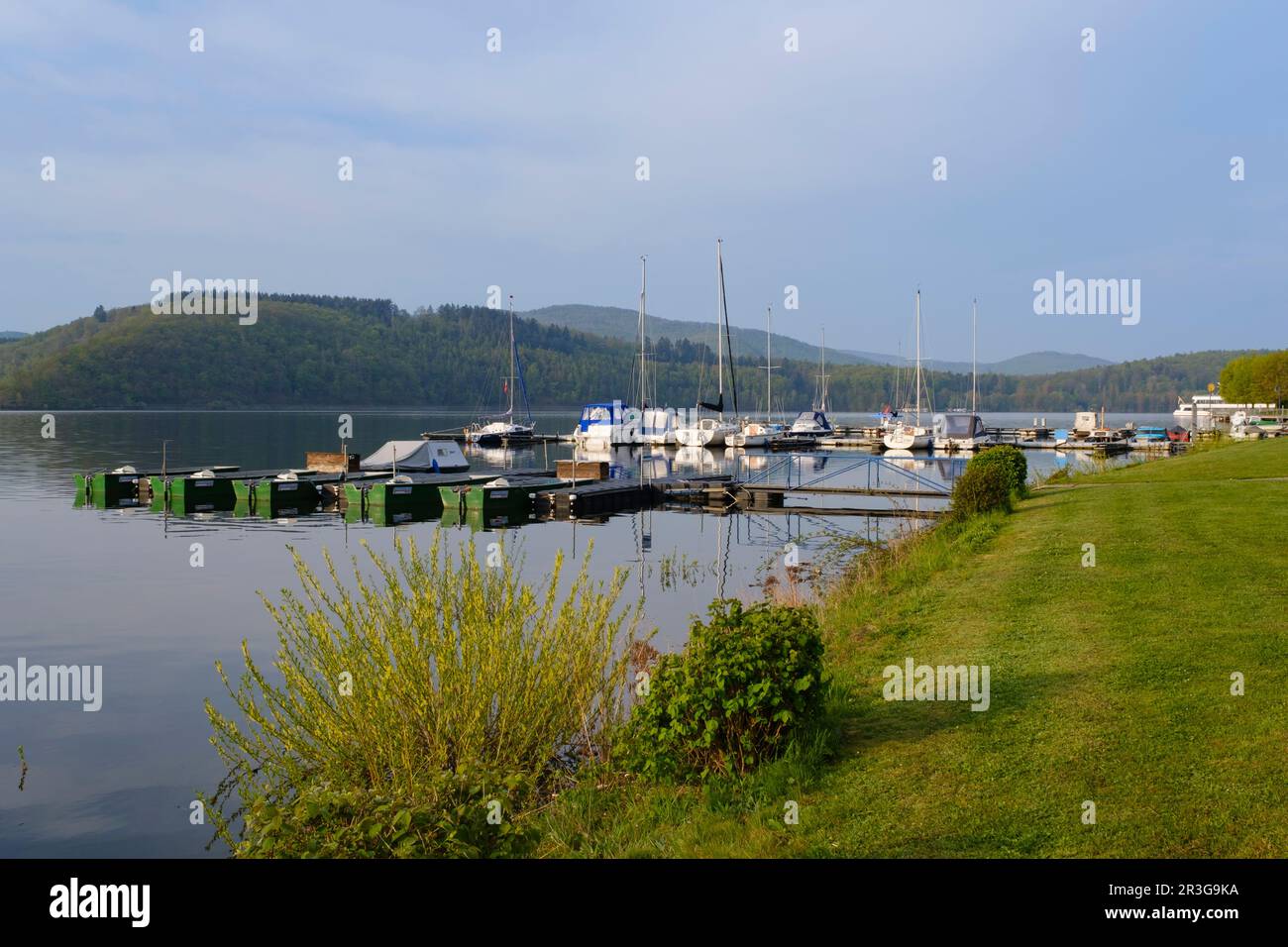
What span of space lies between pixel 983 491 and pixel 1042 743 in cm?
1846

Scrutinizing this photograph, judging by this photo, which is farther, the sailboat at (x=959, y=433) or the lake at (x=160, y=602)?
the sailboat at (x=959, y=433)

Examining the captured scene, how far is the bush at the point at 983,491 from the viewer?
25844mm

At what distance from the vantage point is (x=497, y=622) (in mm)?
9477

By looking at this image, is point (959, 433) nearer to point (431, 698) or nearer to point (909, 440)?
point (909, 440)

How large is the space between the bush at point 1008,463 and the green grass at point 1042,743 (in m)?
10.8

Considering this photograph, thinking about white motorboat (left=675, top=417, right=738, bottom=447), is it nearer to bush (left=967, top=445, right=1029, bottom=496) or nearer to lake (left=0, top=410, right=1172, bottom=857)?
lake (left=0, top=410, right=1172, bottom=857)

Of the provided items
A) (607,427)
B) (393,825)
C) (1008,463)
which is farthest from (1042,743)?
(607,427)

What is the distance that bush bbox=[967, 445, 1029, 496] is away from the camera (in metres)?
26.8

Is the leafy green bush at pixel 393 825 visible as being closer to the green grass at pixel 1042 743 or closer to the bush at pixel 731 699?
the green grass at pixel 1042 743

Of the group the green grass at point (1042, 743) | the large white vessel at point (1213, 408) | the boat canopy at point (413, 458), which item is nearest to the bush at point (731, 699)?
the green grass at point (1042, 743)
